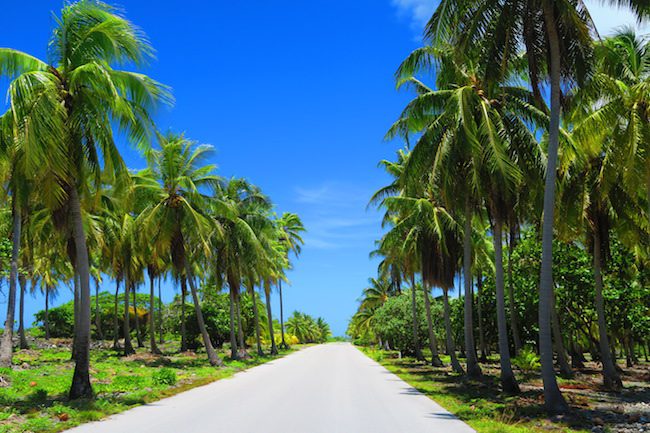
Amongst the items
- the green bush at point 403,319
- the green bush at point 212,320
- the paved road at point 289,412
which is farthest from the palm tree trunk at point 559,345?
the green bush at point 212,320

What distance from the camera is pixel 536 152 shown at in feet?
49.0

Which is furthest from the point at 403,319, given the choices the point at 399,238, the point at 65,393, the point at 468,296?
the point at 65,393

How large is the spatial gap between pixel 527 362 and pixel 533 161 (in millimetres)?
10395

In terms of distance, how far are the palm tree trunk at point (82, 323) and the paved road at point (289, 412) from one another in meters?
1.76

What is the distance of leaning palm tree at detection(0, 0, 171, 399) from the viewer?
11.8 m

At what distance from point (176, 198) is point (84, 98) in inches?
446

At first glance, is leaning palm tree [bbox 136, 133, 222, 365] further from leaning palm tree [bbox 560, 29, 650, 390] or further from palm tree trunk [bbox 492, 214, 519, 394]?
leaning palm tree [bbox 560, 29, 650, 390]

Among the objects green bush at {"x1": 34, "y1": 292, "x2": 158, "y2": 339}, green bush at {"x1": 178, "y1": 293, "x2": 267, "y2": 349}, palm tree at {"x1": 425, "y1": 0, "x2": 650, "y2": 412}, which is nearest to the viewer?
palm tree at {"x1": 425, "y1": 0, "x2": 650, "y2": 412}

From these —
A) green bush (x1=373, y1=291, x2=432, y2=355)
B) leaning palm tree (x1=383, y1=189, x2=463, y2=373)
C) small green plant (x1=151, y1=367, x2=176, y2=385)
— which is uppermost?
leaning palm tree (x1=383, y1=189, x2=463, y2=373)

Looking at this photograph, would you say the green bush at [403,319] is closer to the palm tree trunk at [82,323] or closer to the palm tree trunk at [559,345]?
the palm tree trunk at [559,345]

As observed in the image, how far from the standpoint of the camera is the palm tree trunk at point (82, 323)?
39.4 feet

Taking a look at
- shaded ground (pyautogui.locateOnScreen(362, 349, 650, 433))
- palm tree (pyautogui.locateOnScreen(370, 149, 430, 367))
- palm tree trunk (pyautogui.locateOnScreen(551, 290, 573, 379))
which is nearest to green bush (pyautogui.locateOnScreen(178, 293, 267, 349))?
palm tree (pyautogui.locateOnScreen(370, 149, 430, 367))

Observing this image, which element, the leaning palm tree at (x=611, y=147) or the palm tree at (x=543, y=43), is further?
the leaning palm tree at (x=611, y=147)

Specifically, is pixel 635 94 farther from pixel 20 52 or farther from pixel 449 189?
pixel 20 52
